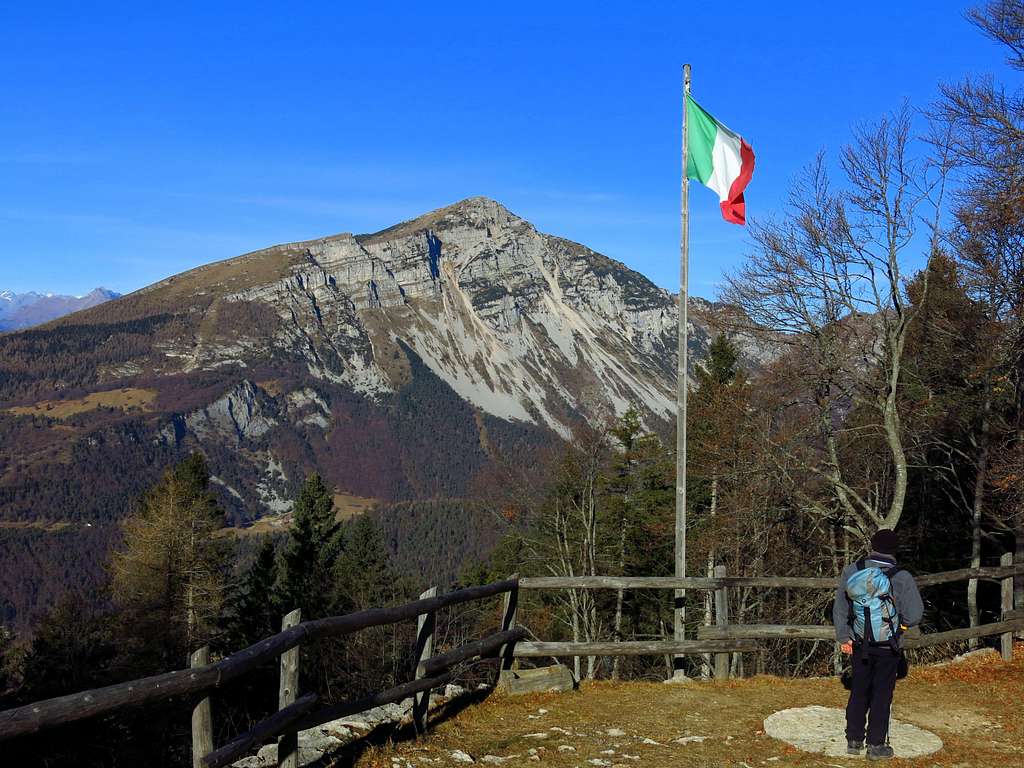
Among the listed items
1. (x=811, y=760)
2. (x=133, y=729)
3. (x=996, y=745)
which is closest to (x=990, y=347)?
(x=996, y=745)

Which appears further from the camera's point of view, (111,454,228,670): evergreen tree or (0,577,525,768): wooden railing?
(111,454,228,670): evergreen tree

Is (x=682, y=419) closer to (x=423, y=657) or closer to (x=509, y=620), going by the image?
(x=509, y=620)

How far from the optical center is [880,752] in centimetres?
810

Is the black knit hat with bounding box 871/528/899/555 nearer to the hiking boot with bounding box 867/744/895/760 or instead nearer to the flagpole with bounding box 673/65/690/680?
the hiking boot with bounding box 867/744/895/760

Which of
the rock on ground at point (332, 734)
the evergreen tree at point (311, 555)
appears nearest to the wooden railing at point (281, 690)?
the rock on ground at point (332, 734)

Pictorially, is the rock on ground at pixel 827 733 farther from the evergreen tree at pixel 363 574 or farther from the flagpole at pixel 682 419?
the evergreen tree at pixel 363 574

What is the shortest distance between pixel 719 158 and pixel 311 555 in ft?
124

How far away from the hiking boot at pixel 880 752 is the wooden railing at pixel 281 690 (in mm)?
4203

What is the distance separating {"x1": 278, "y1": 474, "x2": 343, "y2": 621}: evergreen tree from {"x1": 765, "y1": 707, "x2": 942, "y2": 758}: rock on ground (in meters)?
32.9

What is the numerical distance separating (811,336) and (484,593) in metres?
12.5


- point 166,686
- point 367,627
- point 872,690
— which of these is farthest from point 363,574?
point 166,686

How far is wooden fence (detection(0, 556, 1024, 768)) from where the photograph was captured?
5.40m

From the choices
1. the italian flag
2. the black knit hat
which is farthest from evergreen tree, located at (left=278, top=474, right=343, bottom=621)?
the black knit hat

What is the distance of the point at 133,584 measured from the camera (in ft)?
115
